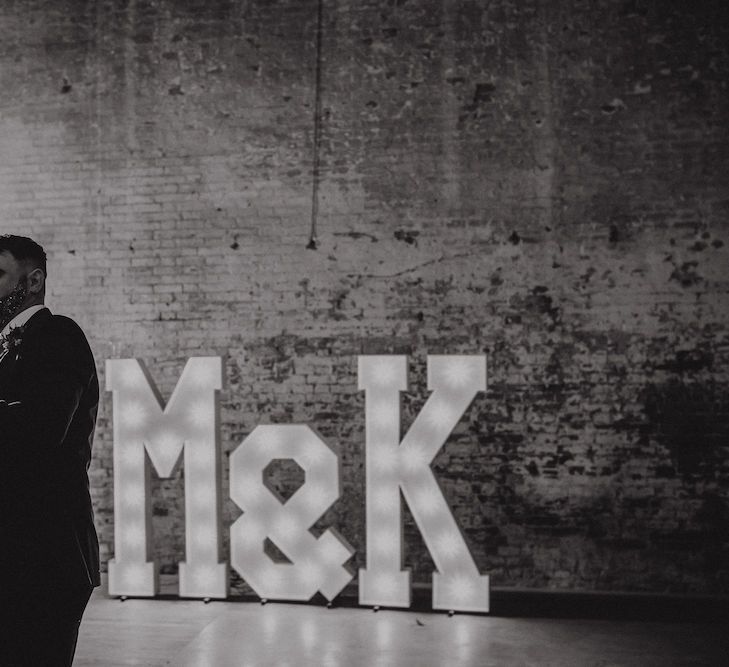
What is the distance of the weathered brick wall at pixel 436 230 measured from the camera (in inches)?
188

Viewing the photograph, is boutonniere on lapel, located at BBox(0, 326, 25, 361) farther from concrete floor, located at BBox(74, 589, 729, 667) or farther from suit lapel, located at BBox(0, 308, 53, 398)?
concrete floor, located at BBox(74, 589, 729, 667)

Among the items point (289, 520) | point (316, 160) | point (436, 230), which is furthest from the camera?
point (316, 160)

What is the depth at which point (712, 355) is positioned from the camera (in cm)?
473

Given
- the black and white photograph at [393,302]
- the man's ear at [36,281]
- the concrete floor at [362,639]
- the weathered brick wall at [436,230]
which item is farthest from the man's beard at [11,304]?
the weathered brick wall at [436,230]

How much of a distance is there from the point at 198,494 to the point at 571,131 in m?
3.12

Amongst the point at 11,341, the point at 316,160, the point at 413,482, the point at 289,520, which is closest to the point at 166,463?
the point at 289,520

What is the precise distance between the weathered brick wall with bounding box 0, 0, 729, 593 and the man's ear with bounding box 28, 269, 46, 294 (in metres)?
2.76

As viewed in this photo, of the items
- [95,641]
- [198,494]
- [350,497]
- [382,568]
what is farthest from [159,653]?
[350,497]

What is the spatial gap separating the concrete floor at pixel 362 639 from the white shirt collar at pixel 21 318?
208 centimetres

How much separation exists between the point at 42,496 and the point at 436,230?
10.9ft

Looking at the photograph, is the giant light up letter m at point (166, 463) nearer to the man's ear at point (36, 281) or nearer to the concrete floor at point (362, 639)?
the concrete floor at point (362, 639)

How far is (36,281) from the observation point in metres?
2.46

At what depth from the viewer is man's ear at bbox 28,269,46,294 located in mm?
2445

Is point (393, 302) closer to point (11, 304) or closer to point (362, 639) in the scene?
point (362, 639)
